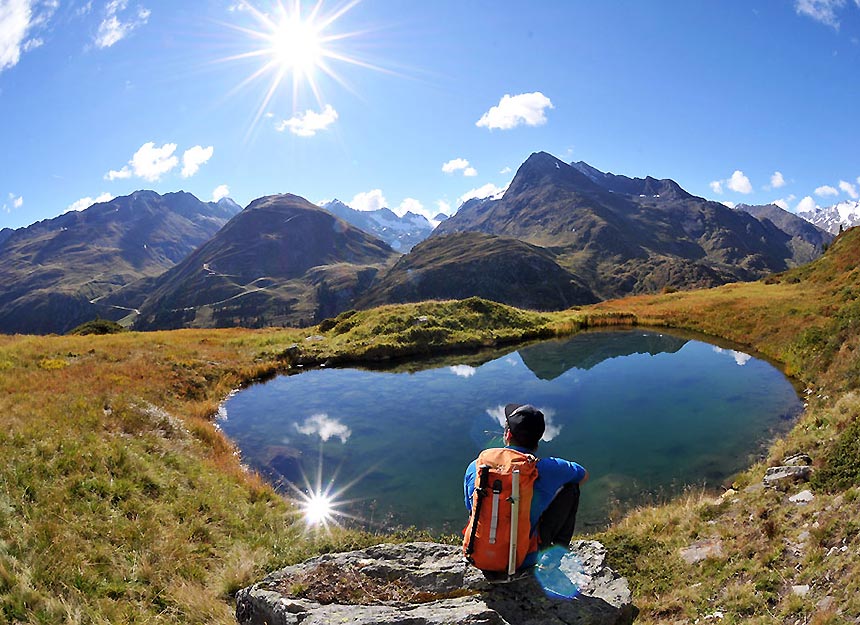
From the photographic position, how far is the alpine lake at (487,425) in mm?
17000

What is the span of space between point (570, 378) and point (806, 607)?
87.1 ft

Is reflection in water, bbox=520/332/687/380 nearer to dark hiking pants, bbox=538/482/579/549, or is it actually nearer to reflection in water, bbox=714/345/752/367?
reflection in water, bbox=714/345/752/367

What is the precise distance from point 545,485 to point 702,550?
6.18 meters

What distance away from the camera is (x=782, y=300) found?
155 feet

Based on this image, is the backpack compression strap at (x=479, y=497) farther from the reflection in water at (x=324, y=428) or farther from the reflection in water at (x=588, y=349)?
the reflection in water at (x=588, y=349)

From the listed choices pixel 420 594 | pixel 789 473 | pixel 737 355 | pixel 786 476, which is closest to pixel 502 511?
pixel 420 594

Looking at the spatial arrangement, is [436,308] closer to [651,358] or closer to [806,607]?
[651,358]

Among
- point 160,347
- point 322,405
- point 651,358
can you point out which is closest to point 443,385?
point 322,405

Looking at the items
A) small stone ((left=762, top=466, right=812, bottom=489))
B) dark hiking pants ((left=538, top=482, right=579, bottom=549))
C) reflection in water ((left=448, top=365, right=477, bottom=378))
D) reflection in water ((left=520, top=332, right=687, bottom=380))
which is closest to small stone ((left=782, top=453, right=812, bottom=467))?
small stone ((left=762, top=466, right=812, bottom=489))

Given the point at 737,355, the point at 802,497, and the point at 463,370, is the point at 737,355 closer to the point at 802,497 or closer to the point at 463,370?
the point at 463,370

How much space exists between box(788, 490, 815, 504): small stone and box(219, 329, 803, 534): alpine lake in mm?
5237

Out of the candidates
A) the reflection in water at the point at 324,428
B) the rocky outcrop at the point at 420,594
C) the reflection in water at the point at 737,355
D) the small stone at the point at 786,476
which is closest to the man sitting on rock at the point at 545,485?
the rocky outcrop at the point at 420,594

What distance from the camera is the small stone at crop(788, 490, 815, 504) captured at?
10.5 meters

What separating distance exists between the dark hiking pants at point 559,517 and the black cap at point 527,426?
2.80ft
